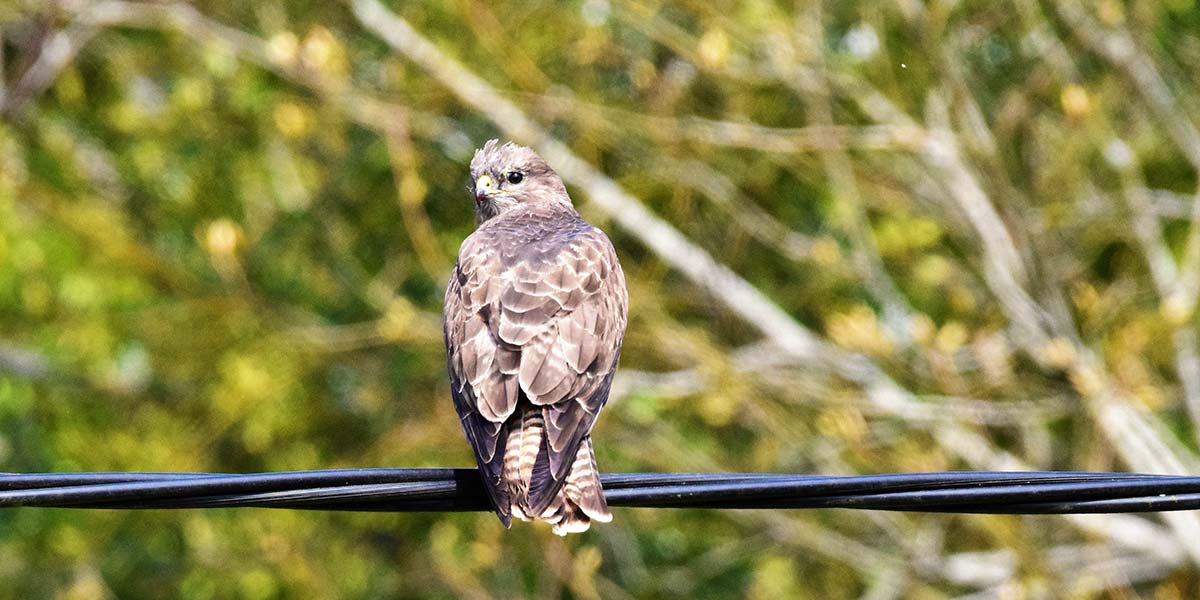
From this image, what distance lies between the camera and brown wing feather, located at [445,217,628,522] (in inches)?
183

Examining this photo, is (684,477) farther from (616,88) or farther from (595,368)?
(616,88)

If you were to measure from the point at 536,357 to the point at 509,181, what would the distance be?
204 cm

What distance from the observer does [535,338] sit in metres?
4.99

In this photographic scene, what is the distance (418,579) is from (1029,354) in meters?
4.58

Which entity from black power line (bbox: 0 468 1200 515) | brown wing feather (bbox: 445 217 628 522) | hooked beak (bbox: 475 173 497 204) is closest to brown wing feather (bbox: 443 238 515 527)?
brown wing feather (bbox: 445 217 628 522)

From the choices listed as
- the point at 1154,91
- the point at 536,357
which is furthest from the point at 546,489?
the point at 1154,91

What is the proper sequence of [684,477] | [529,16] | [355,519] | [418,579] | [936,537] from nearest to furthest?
[684,477] → [936,537] → [529,16] → [418,579] → [355,519]

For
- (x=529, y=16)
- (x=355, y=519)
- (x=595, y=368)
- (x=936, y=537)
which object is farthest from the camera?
(x=355, y=519)

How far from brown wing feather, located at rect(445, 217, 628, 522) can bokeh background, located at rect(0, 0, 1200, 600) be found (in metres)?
2.40

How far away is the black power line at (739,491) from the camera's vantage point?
347cm

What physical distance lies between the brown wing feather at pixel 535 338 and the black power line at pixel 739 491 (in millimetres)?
689

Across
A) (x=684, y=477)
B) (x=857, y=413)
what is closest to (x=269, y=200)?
(x=857, y=413)

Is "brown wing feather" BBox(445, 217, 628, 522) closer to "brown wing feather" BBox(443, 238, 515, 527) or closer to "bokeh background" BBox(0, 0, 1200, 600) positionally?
"brown wing feather" BBox(443, 238, 515, 527)

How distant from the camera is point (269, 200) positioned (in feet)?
36.8
